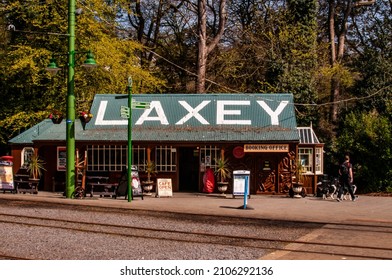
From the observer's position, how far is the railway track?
1224 centimetres

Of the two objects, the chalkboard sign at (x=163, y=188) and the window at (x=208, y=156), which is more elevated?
the window at (x=208, y=156)

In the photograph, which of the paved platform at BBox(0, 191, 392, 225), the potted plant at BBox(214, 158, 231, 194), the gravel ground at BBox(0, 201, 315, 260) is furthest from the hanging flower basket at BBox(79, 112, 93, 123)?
the gravel ground at BBox(0, 201, 315, 260)

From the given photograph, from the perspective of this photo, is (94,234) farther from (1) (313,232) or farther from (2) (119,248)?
(1) (313,232)

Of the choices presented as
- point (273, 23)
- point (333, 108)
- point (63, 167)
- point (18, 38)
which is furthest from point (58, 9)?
point (333, 108)

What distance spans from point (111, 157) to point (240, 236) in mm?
14173

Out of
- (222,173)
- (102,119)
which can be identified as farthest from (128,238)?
(102,119)

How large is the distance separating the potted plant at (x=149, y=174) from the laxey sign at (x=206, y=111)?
2182 mm

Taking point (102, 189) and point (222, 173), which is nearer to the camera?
point (102, 189)

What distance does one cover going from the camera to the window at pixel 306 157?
26928mm

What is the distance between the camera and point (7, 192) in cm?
2561

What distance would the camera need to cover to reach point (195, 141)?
26312 millimetres

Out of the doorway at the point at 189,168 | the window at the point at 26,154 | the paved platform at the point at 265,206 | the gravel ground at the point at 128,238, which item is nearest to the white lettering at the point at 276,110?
the paved platform at the point at 265,206

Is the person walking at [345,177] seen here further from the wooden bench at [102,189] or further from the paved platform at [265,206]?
the wooden bench at [102,189]

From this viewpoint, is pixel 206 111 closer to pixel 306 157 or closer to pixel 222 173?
pixel 222 173
